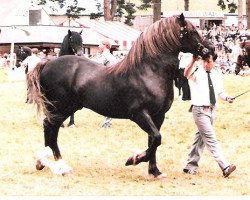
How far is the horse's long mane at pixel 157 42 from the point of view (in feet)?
29.8

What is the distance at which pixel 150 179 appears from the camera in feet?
30.3

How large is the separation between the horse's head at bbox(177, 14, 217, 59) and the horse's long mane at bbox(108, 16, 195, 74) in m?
0.04

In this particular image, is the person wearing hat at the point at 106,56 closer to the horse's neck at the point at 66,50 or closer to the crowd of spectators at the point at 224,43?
the horse's neck at the point at 66,50

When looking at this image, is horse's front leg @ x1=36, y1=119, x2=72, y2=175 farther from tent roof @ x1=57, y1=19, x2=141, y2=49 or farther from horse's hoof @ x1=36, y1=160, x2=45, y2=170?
tent roof @ x1=57, y1=19, x2=141, y2=49

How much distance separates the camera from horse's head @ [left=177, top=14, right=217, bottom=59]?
9102 mm

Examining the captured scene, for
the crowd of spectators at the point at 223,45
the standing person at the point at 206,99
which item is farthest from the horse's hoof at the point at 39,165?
the crowd of spectators at the point at 223,45

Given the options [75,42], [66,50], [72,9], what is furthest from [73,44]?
[72,9]

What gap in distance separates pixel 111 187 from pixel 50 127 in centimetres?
172

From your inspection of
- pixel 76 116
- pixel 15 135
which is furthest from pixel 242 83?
pixel 15 135

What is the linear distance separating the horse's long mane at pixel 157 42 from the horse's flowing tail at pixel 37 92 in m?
1.36

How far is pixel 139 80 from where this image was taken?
902cm

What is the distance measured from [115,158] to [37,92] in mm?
2203

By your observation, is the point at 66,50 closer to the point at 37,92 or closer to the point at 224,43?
the point at 37,92

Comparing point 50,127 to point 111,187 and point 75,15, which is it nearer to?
point 111,187
